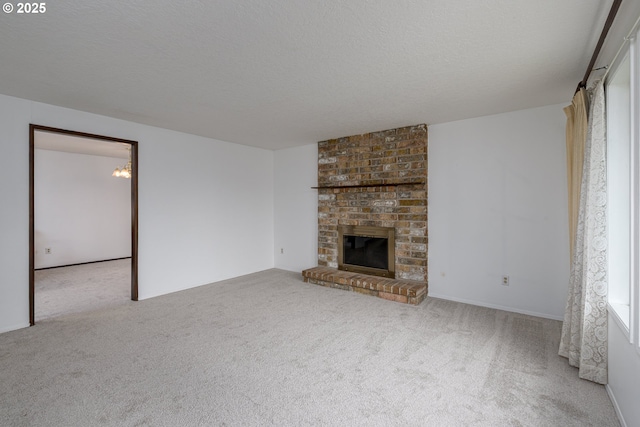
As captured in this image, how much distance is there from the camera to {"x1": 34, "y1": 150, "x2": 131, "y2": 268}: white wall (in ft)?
20.1

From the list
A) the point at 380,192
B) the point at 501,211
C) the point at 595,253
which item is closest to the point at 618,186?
the point at 595,253

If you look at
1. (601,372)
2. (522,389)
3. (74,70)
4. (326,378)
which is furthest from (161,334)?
(601,372)

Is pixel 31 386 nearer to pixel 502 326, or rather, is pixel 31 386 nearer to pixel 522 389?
pixel 522 389

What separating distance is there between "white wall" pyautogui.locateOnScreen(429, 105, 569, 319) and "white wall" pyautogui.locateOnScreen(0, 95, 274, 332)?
3191mm

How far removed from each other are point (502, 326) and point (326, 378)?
6.84ft

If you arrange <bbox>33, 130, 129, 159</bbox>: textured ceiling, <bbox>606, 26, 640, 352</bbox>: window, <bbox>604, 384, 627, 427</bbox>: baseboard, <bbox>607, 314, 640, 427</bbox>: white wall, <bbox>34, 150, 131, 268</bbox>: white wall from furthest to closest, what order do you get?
<bbox>34, 150, 131, 268</bbox>: white wall, <bbox>33, 130, 129, 159</bbox>: textured ceiling, <bbox>606, 26, 640, 352</bbox>: window, <bbox>604, 384, 627, 427</bbox>: baseboard, <bbox>607, 314, 640, 427</bbox>: white wall

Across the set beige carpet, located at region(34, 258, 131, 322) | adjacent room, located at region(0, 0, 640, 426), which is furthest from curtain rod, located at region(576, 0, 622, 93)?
beige carpet, located at region(34, 258, 131, 322)

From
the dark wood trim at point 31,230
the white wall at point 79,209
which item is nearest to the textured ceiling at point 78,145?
the white wall at point 79,209

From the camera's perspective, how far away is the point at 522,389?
208 centimetres

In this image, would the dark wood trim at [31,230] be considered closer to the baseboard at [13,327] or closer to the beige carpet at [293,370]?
the baseboard at [13,327]

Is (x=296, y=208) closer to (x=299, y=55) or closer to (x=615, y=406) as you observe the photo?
(x=299, y=55)

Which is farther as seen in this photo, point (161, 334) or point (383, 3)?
point (161, 334)

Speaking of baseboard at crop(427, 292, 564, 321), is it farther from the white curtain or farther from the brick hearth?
the white curtain

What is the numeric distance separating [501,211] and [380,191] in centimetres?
162
